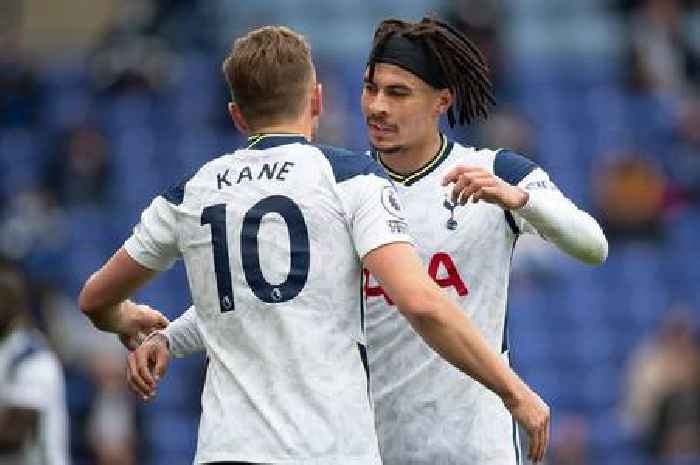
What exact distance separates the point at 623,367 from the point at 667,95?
3.16 metres

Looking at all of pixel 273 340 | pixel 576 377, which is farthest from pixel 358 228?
pixel 576 377

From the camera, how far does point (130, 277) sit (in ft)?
19.2

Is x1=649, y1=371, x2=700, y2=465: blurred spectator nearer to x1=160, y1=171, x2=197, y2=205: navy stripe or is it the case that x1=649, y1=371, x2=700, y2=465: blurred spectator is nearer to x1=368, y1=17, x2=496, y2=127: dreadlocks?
x1=368, y1=17, x2=496, y2=127: dreadlocks

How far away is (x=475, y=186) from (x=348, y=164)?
1.19ft

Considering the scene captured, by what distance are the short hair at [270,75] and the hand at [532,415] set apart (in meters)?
1.04

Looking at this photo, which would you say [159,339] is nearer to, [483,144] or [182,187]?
[182,187]

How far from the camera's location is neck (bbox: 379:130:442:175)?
21.1 feet

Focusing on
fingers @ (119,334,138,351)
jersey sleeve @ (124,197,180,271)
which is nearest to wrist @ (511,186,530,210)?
jersey sleeve @ (124,197,180,271)

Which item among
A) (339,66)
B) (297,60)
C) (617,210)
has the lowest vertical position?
(617,210)

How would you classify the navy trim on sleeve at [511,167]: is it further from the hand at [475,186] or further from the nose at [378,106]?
the hand at [475,186]

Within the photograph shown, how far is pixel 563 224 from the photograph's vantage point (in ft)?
19.5

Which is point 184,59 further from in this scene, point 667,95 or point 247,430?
point 247,430

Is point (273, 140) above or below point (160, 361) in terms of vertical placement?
above

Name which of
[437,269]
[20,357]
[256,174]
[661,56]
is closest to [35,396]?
[20,357]
